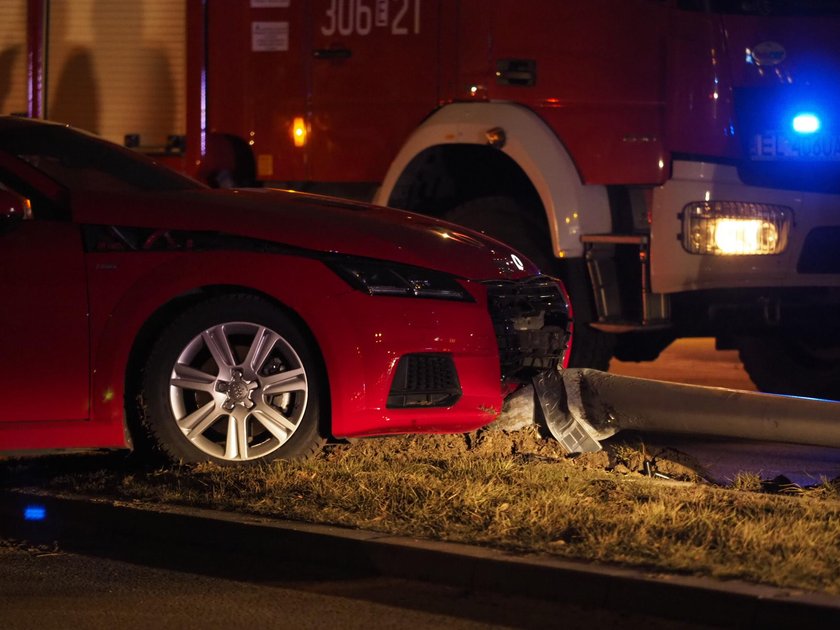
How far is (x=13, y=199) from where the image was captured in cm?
607

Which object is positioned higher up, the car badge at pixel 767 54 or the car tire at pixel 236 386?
the car badge at pixel 767 54

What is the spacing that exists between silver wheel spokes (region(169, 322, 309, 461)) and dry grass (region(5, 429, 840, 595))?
0.49ft

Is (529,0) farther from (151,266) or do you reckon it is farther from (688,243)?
(151,266)

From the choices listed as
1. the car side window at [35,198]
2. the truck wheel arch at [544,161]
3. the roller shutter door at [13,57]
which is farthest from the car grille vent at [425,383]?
the roller shutter door at [13,57]

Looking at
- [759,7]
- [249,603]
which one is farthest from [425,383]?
[759,7]

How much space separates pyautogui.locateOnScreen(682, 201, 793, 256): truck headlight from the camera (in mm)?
7840

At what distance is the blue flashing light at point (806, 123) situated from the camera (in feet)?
26.0

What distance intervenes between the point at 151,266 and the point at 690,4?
136 inches

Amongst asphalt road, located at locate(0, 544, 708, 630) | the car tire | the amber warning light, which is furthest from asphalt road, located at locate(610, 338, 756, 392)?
asphalt road, located at locate(0, 544, 708, 630)

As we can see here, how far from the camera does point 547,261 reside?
27.1 feet

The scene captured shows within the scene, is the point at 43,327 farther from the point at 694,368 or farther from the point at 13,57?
the point at 694,368

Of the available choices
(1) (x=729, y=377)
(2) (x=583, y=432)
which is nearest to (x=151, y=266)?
(2) (x=583, y=432)

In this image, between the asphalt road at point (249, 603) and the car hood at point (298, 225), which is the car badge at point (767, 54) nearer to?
the car hood at point (298, 225)

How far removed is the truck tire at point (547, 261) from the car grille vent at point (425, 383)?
2144mm
